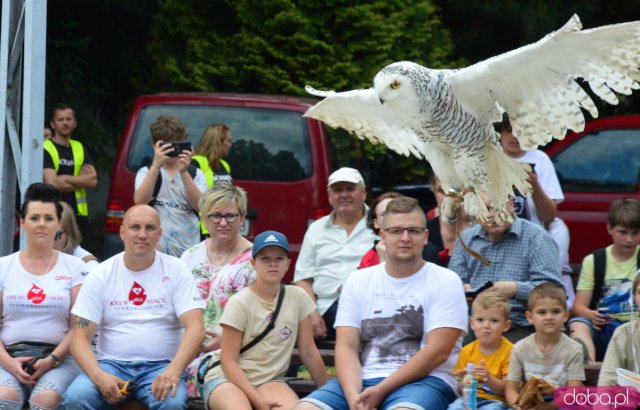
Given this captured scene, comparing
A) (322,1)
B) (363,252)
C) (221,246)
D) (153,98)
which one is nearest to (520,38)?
(322,1)

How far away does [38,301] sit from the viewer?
556 cm

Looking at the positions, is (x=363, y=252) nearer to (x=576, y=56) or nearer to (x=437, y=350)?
(x=437, y=350)

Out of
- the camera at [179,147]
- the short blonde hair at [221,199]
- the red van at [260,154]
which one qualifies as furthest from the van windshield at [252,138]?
the short blonde hair at [221,199]

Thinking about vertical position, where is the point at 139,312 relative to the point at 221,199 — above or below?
below

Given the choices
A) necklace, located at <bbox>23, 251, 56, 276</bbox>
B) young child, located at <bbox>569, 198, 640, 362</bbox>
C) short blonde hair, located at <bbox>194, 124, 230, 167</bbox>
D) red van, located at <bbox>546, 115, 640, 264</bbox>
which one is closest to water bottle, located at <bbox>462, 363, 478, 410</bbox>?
young child, located at <bbox>569, 198, 640, 362</bbox>

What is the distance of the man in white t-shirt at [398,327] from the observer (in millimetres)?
4965

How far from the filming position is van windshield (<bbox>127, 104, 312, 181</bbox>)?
802 centimetres

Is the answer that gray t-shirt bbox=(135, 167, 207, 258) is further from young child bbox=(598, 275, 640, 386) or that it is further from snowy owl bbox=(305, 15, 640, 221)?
young child bbox=(598, 275, 640, 386)

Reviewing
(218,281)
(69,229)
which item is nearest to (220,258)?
(218,281)

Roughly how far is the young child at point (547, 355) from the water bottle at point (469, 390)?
23 cm

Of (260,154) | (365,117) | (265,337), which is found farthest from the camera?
(260,154)

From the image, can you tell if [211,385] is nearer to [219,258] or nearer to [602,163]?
[219,258]

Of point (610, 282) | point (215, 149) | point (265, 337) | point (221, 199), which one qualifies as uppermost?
point (215, 149)

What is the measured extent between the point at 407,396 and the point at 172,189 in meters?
2.59
